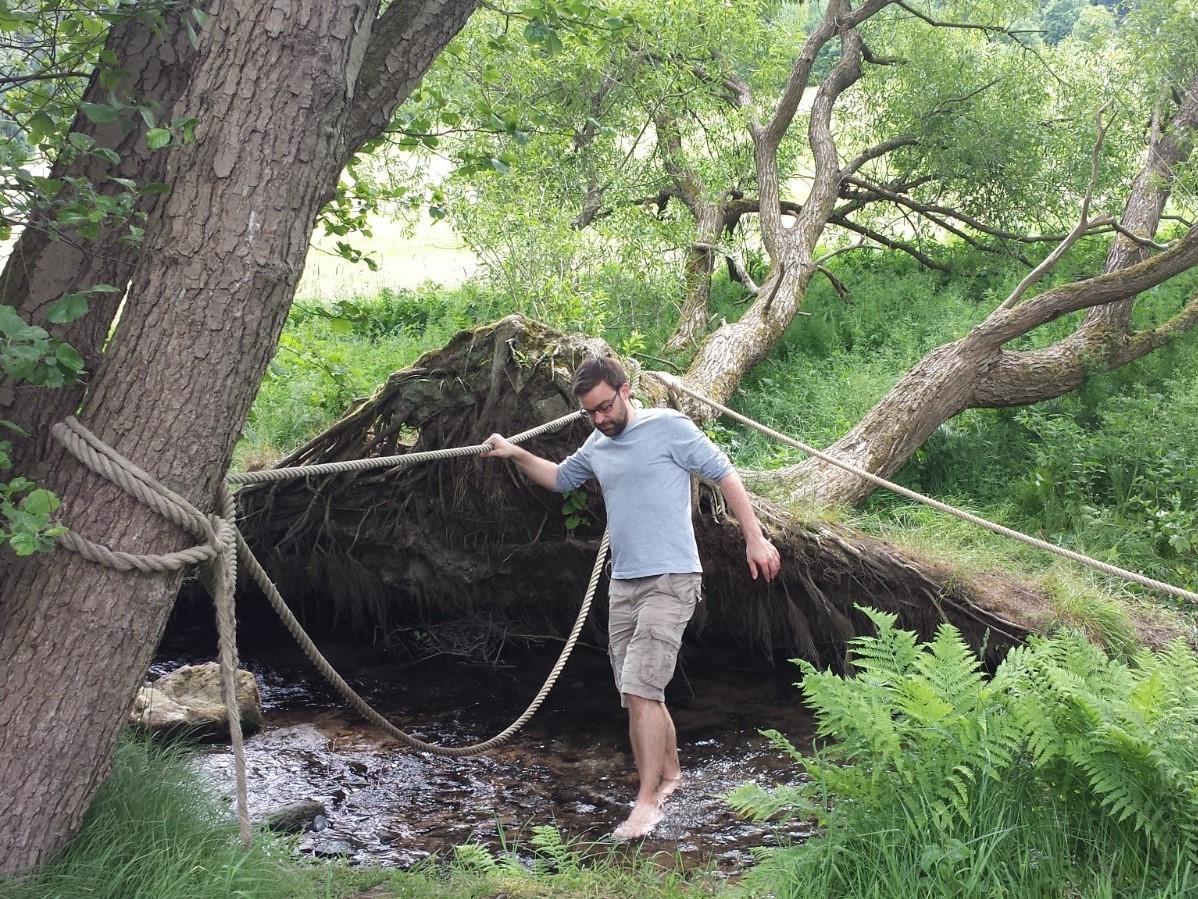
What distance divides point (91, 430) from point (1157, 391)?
9610mm

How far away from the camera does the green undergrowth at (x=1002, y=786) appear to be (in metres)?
3.25

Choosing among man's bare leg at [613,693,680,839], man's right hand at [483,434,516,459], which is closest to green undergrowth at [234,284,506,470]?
man's right hand at [483,434,516,459]

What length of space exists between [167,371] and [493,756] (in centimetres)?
363

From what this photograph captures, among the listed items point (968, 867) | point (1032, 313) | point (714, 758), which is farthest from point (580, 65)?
point (968, 867)

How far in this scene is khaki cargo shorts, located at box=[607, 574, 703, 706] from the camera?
17.4 feet

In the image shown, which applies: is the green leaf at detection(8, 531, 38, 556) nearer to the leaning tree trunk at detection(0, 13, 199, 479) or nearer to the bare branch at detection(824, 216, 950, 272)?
the leaning tree trunk at detection(0, 13, 199, 479)

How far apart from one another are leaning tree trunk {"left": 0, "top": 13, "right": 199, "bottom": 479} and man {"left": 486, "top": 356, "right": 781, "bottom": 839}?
220 centimetres

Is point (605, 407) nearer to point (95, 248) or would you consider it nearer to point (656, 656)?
point (656, 656)

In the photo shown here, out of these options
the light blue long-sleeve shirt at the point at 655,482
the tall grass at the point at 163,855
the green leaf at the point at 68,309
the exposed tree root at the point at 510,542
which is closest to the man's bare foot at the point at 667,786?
the light blue long-sleeve shirt at the point at 655,482

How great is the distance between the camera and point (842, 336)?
12445 mm

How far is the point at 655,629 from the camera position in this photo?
530 cm

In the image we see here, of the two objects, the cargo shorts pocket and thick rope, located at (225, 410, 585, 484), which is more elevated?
thick rope, located at (225, 410, 585, 484)

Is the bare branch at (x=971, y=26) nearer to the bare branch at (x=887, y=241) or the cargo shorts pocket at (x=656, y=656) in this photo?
the bare branch at (x=887, y=241)

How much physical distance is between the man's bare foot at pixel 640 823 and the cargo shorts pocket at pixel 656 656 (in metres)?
0.59
